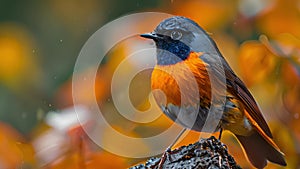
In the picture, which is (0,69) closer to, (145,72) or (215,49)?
(145,72)

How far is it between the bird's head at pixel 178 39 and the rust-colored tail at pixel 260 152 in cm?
28

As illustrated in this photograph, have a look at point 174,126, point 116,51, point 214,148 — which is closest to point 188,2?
point 116,51

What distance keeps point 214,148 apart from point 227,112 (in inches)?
10.8

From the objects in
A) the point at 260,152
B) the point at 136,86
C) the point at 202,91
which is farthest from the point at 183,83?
the point at 136,86

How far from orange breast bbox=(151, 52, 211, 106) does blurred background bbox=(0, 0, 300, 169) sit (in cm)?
23

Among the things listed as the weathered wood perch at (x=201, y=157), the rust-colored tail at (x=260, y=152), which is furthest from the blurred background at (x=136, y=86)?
the weathered wood perch at (x=201, y=157)

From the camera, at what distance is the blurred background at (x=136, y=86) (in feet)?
7.52

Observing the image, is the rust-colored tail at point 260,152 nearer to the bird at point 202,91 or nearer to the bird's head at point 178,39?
the bird at point 202,91

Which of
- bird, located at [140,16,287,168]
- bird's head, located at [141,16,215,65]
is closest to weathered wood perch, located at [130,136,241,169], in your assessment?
bird, located at [140,16,287,168]

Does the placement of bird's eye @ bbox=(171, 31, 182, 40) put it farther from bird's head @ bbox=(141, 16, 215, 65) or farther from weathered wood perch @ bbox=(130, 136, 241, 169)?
weathered wood perch @ bbox=(130, 136, 241, 169)

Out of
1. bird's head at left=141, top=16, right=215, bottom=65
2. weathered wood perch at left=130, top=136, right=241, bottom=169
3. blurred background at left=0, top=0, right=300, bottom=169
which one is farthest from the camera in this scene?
blurred background at left=0, top=0, right=300, bottom=169

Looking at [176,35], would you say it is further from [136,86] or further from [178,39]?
[136,86]

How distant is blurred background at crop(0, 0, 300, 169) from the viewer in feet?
7.52

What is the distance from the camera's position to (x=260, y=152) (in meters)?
2.10
